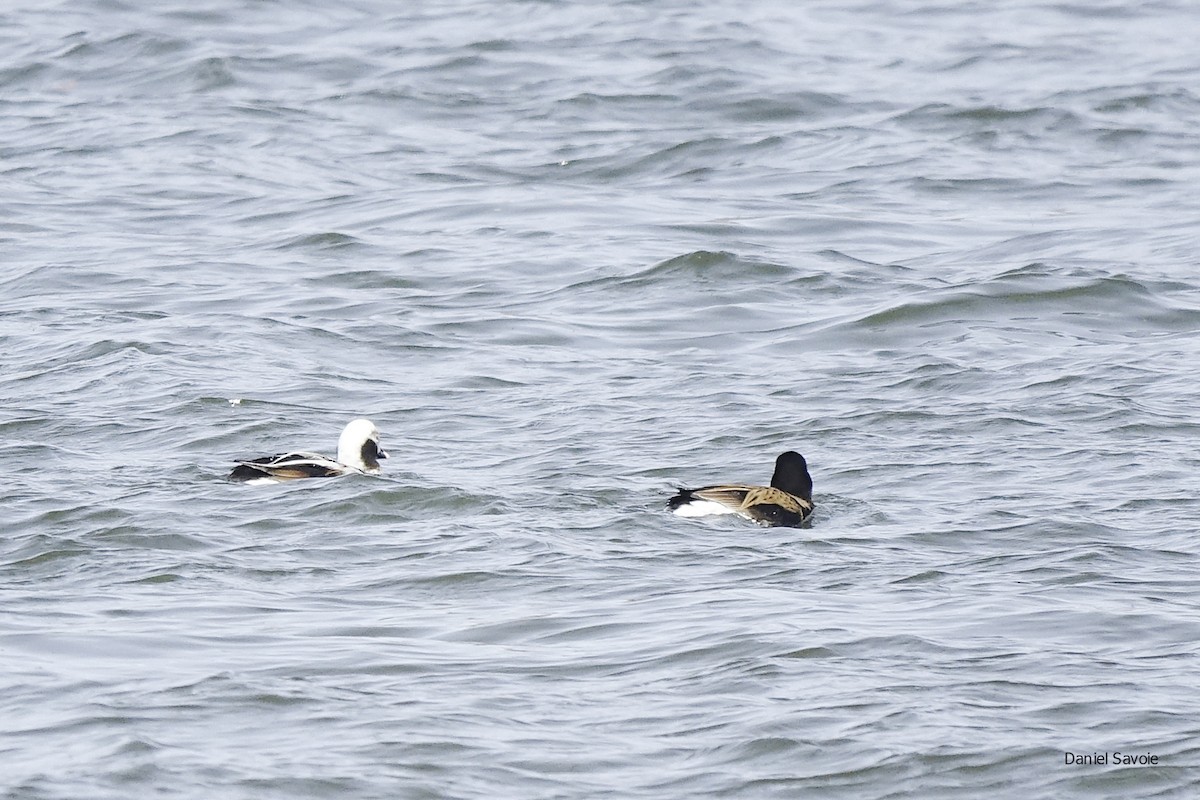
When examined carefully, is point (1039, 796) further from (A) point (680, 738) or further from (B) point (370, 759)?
(B) point (370, 759)

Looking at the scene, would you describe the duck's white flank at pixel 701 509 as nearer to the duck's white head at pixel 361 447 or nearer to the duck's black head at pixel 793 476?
the duck's black head at pixel 793 476

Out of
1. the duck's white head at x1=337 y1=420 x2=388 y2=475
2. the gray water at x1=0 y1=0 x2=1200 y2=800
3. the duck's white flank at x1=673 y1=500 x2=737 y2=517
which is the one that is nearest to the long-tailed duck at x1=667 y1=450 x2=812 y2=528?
the duck's white flank at x1=673 y1=500 x2=737 y2=517

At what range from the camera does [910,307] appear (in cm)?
1451

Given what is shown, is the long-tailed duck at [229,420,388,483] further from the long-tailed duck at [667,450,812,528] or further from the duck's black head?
the duck's black head

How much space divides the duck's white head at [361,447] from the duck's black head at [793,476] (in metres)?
1.96

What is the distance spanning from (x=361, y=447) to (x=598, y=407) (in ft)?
5.95

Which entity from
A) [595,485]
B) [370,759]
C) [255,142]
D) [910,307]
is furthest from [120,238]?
[370,759]

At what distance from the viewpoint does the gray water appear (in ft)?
23.0

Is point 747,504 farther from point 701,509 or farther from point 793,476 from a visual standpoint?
point 793,476

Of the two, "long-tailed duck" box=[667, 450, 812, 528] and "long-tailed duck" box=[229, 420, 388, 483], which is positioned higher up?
"long-tailed duck" box=[229, 420, 388, 483]

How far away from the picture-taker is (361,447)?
10.9m

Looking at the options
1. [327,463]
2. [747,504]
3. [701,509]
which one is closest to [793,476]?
[747,504]

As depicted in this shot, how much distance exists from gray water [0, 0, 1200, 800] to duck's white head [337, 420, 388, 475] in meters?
0.19

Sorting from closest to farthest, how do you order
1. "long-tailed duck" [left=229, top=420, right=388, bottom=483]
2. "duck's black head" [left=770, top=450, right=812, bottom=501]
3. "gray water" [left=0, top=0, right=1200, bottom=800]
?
"gray water" [left=0, top=0, right=1200, bottom=800]
"duck's black head" [left=770, top=450, right=812, bottom=501]
"long-tailed duck" [left=229, top=420, right=388, bottom=483]
